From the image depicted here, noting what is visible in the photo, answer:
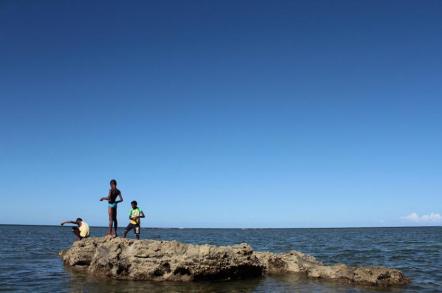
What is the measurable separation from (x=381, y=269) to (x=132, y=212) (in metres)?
9.82

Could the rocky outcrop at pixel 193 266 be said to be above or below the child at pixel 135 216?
below

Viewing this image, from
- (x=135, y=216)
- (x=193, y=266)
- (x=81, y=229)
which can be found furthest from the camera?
(x=81, y=229)

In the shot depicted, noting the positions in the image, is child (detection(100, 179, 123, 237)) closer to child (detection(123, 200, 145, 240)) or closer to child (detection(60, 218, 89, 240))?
child (detection(123, 200, 145, 240))

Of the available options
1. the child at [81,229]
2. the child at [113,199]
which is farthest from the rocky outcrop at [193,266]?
the child at [81,229]

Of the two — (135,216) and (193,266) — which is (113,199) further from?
(193,266)

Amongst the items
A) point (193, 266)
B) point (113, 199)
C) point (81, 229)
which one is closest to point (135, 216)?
point (113, 199)

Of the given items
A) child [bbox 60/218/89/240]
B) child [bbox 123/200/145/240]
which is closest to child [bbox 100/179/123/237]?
child [bbox 123/200/145/240]

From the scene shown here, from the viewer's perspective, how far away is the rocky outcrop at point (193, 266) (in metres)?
13.6

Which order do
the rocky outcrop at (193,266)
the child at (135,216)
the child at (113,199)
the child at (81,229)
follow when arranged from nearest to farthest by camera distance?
the rocky outcrop at (193,266), the child at (113,199), the child at (135,216), the child at (81,229)

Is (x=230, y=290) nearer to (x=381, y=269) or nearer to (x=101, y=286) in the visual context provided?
(x=101, y=286)

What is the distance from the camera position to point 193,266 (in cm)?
1359

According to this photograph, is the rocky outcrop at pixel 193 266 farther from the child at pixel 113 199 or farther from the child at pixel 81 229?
the child at pixel 81 229

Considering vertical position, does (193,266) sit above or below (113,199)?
below

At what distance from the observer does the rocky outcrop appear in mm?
13641
